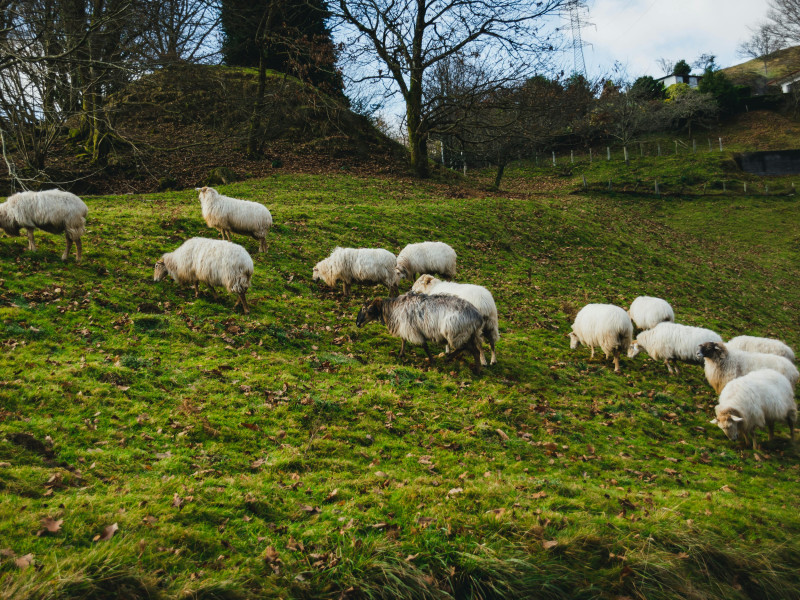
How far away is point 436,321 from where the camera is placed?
9.23 meters

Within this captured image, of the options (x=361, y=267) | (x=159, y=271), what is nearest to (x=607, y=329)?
(x=361, y=267)

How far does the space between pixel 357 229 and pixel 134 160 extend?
14.3 meters

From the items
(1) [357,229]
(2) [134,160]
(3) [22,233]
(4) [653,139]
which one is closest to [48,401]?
(3) [22,233]

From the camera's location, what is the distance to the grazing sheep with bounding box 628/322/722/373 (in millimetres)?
11258

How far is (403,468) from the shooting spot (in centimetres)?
614

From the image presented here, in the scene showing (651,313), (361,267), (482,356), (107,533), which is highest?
(361,267)

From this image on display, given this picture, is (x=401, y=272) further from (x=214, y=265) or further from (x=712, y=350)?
(x=712, y=350)

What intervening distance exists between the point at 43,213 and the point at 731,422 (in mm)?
14750

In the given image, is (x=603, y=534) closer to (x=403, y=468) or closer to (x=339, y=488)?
(x=403, y=468)

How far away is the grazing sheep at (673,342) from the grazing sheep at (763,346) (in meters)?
0.56

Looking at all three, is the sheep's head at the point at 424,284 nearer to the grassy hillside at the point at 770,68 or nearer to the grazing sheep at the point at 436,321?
the grazing sheep at the point at 436,321

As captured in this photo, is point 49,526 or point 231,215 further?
point 231,215

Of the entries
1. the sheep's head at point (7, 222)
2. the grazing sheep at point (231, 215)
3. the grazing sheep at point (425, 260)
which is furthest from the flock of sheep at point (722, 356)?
the sheep's head at point (7, 222)

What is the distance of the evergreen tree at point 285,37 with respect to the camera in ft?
91.9
